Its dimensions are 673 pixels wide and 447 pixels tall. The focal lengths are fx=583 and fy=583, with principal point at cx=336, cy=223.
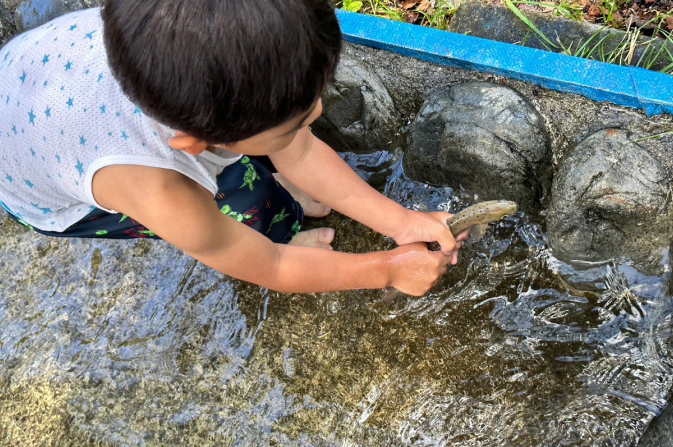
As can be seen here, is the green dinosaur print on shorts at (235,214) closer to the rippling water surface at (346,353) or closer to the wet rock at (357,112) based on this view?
the rippling water surface at (346,353)

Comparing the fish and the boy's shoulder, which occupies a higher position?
the boy's shoulder

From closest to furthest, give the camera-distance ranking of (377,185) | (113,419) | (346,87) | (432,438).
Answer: (432,438), (113,419), (346,87), (377,185)

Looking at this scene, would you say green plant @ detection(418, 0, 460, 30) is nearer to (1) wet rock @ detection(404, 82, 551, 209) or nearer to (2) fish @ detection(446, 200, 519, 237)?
(1) wet rock @ detection(404, 82, 551, 209)

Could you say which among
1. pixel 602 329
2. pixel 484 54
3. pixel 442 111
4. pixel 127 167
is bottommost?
pixel 602 329

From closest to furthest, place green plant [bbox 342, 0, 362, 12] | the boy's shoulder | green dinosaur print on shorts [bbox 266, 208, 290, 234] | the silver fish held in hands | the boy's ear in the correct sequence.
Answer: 1. the boy's ear
2. the boy's shoulder
3. the silver fish held in hands
4. green dinosaur print on shorts [bbox 266, 208, 290, 234]
5. green plant [bbox 342, 0, 362, 12]

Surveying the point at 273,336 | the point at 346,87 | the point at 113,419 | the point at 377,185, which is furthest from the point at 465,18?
the point at 113,419

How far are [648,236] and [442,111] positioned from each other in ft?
3.25

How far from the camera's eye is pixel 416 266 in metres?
2.36

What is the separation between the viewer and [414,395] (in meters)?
2.39

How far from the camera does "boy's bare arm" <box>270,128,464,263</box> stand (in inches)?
95.2

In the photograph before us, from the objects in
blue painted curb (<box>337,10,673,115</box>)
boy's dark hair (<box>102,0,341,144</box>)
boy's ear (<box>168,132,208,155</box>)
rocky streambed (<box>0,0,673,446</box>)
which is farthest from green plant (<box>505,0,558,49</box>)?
boy's ear (<box>168,132,208,155</box>)

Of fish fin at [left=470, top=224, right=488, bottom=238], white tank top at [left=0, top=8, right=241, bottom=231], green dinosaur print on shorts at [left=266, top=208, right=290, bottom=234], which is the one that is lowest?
green dinosaur print on shorts at [left=266, top=208, right=290, bottom=234]

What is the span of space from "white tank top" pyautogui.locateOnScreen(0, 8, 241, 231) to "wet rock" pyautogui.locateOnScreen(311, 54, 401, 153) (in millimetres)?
873

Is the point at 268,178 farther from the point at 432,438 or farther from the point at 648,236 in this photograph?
the point at 648,236
